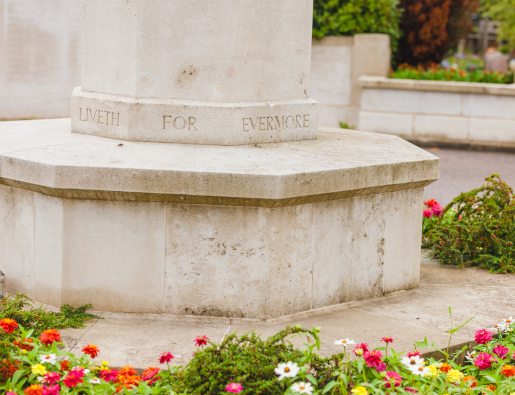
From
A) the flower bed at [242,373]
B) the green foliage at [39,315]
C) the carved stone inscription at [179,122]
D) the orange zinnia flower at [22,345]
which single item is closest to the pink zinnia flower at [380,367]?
the flower bed at [242,373]

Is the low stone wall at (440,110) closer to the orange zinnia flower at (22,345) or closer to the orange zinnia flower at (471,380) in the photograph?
the orange zinnia flower at (471,380)

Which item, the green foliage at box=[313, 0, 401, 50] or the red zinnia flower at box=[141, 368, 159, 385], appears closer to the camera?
the red zinnia flower at box=[141, 368, 159, 385]

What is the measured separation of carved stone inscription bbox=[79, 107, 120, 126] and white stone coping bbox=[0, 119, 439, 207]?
12 cm

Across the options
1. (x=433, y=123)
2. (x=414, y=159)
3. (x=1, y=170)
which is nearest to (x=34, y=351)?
(x=1, y=170)

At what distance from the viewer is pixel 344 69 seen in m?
14.4

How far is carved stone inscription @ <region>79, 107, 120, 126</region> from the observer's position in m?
4.50

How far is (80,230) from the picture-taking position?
3.97m

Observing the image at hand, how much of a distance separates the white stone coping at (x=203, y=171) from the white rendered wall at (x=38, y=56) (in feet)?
30.5

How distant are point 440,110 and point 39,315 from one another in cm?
1099

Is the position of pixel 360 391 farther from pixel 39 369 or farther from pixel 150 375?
pixel 39 369

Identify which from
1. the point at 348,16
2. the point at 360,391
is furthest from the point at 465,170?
the point at 360,391

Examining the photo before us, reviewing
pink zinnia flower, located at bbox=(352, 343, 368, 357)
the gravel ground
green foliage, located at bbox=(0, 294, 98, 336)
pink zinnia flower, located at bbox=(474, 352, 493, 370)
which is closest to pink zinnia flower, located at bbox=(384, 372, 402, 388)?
pink zinnia flower, located at bbox=(352, 343, 368, 357)

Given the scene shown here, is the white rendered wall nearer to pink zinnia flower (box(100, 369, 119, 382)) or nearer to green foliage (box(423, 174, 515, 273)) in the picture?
green foliage (box(423, 174, 515, 273))

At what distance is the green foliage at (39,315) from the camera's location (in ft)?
11.9
